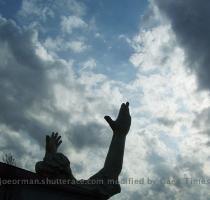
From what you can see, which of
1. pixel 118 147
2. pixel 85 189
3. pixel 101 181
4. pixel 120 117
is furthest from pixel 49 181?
pixel 120 117

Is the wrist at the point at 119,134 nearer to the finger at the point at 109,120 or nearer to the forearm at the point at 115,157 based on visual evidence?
the forearm at the point at 115,157

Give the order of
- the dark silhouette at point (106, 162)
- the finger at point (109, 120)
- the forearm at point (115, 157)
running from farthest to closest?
1. the finger at point (109, 120)
2. the forearm at point (115, 157)
3. the dark silhouette at point (106, 162)

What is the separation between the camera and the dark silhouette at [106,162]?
8344 mm

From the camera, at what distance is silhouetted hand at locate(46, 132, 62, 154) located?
956 centimetres

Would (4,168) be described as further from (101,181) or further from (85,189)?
(101,181)

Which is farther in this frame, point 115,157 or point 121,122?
point 121,122

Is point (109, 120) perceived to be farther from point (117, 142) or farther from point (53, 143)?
point (53, 143)

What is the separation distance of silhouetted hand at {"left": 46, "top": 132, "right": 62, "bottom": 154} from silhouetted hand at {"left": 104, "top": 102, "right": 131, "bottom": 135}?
145 cm

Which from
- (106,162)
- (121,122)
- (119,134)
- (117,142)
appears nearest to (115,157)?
(106,162)

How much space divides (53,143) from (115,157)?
1728 mm

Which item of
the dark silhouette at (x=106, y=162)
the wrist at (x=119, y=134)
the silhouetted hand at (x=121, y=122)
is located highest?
the silhouetted hand at (x=121, y=122)

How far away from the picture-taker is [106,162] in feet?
30.4

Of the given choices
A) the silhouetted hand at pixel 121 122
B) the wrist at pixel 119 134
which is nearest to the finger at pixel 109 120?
the silhouetted hand at pixel 121 122

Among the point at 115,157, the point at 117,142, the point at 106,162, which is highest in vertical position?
the point at 117,142
